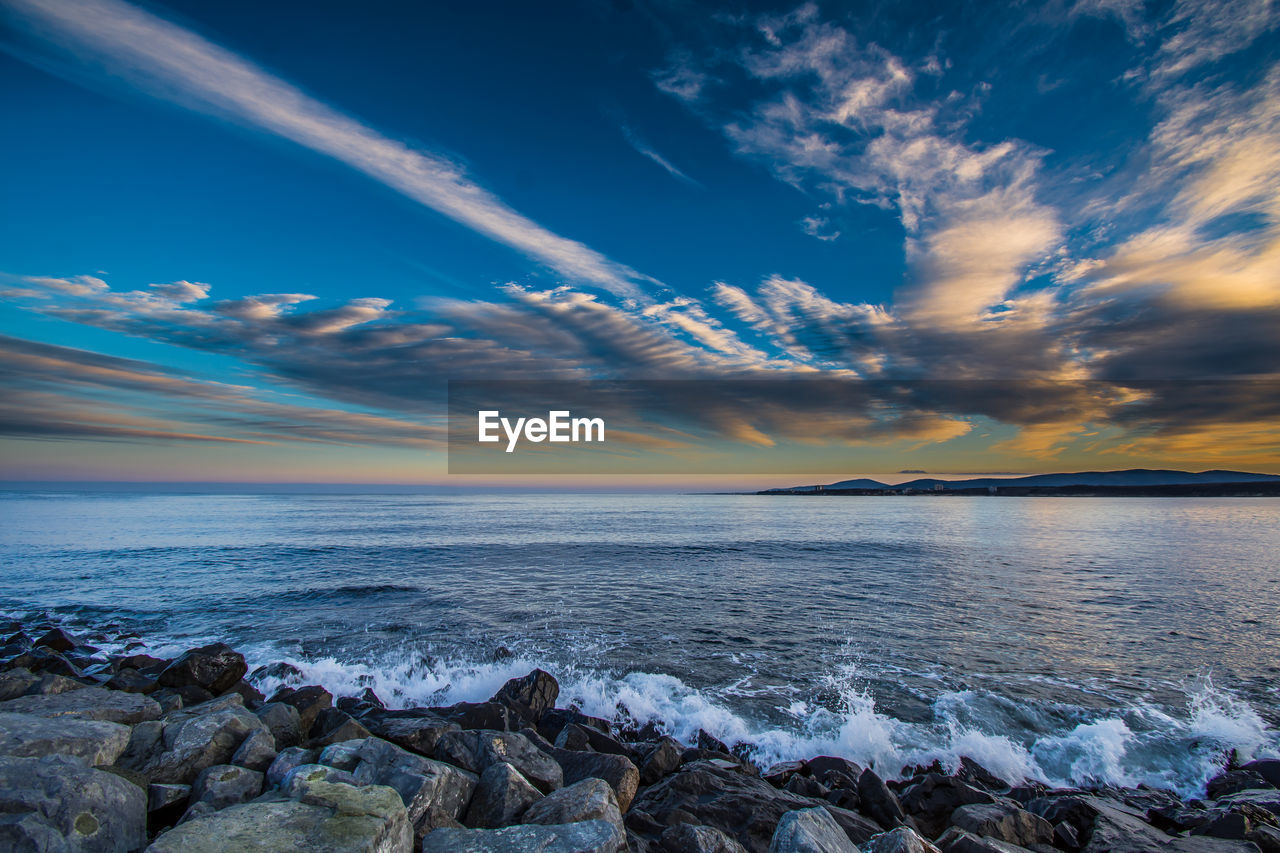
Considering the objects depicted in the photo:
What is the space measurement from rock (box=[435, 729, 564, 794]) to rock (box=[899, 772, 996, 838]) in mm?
5378

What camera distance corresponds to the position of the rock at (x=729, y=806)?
6996 mm

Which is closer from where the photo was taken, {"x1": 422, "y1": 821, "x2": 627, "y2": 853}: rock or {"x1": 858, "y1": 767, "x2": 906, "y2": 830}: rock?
{"x1": 422, "y1": 821, "x2": 627, "y2": 853}: rock

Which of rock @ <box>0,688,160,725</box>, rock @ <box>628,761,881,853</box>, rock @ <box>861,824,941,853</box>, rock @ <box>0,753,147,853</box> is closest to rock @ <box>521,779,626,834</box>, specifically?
rock @ <box>628,761,881,853</box>

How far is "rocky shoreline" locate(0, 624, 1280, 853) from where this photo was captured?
526 cm

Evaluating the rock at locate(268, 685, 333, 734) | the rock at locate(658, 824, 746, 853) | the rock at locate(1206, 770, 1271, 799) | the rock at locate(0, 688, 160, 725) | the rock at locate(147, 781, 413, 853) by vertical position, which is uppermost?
the rock at locate(147, 781, 413, 853)

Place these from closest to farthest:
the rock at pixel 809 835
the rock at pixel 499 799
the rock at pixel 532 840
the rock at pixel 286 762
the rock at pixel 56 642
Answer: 1. the rock at pixel 532 840
2. the rock at pixel 809 835
3. the rock at pixel 499 799
4. the rock at pixel 286 762
5. the rock at pixel 56 642

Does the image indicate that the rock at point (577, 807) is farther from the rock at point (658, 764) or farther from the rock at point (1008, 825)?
the rock at point (1008, 825)

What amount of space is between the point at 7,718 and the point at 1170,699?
21.7m

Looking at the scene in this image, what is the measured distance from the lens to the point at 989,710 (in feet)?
39.3

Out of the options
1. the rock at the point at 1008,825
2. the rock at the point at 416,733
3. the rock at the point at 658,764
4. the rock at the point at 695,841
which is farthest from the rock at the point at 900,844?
the rock at the point at 416,733

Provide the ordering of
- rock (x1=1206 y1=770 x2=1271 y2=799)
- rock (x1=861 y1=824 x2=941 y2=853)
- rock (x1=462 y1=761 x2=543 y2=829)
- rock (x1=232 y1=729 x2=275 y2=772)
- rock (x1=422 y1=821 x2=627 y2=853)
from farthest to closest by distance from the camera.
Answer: rock (x1=1206 y1=770 x2=1271 y2=799) < rock (x1=232 y1=729 x2=275 y2=772) < rock (x1=462 y1=761 x2=543 y2=829) < rock (x1=861 y1=824 x2=941 y2=853) < rock (x1=422 y1=821 x2=627 y2=853)

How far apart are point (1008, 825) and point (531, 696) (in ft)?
28.5

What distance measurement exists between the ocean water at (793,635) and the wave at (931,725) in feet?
0.17

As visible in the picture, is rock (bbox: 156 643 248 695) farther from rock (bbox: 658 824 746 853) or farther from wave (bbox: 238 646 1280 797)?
rock (bbox: 658 824 746 853)
